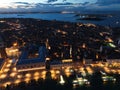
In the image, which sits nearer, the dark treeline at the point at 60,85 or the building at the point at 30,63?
the dark treeline at the point at 60,85

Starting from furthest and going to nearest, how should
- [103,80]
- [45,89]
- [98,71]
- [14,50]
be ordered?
[14,50] → [98,71] → [103,80] → [45,89]

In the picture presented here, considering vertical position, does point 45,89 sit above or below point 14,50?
below

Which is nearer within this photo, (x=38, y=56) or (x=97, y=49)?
(x=38, y=56)

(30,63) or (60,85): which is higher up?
(30,63)

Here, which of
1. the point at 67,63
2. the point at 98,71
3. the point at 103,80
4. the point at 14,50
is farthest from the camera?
the point at 14,50

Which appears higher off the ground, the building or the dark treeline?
the building

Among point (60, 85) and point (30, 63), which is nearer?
point (60, 85)

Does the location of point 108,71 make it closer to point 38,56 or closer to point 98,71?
point 98,71

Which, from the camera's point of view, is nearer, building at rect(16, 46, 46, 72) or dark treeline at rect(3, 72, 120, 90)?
dark treeline at rect(3, 72, 120, 90)

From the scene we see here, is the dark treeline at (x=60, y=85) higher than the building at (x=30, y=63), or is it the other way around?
the building at (x=30, y=63)

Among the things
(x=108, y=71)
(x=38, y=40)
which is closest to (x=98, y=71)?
(x=108, y=71)
